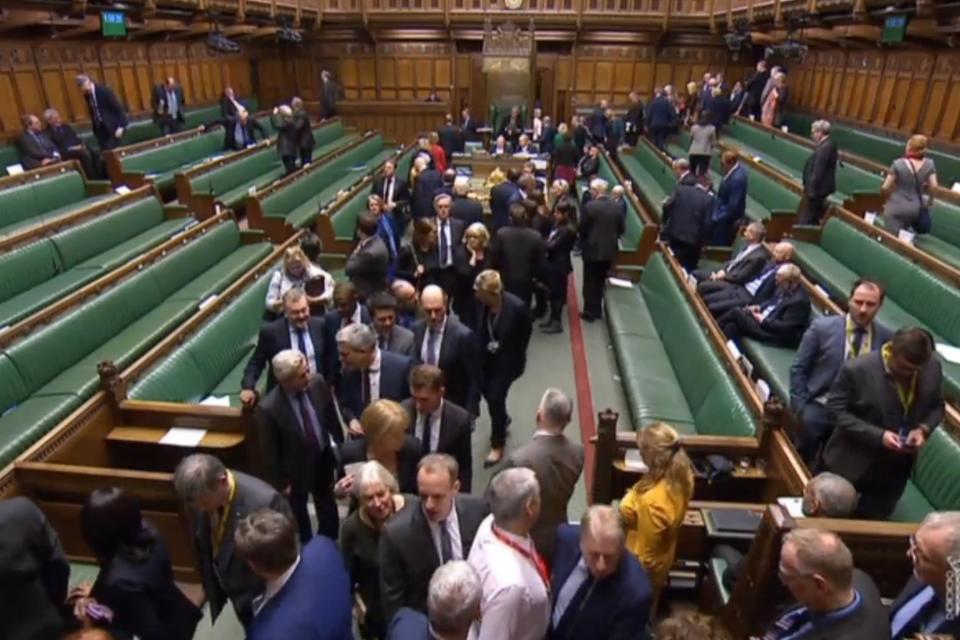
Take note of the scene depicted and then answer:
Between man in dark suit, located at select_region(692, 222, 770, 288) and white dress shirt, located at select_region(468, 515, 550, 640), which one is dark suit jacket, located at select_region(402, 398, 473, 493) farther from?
man in dark suit, located at select_region(692, 222, 770, 288)

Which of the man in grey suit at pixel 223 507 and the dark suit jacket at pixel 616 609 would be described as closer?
the dark suit jacket at pixel 616 609

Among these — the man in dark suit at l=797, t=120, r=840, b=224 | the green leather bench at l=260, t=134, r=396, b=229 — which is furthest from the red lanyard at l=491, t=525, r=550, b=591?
the green leather bench at l=260, t=134, r=396, b=229

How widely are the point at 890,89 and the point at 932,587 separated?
37.2 ft

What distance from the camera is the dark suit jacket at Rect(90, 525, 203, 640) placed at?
2238mm

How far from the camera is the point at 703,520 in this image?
3.00 metres

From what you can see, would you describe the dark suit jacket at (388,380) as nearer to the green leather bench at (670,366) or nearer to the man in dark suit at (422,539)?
the man in dark suit at (422,539)

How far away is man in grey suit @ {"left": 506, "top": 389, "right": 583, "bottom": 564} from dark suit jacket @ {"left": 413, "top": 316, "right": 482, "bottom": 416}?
39.3 inches

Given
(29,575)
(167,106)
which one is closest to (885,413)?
(29,575)

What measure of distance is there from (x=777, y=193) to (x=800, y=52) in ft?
Result: 14.1

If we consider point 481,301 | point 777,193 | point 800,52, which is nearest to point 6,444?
point 481,301

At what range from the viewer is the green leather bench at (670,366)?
3.94 m

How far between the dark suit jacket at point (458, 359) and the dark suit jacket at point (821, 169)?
5.02m

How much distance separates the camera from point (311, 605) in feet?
6.46

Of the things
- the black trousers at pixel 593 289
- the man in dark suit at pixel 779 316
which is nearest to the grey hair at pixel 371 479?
the man in dark suit at pixel 779 316
